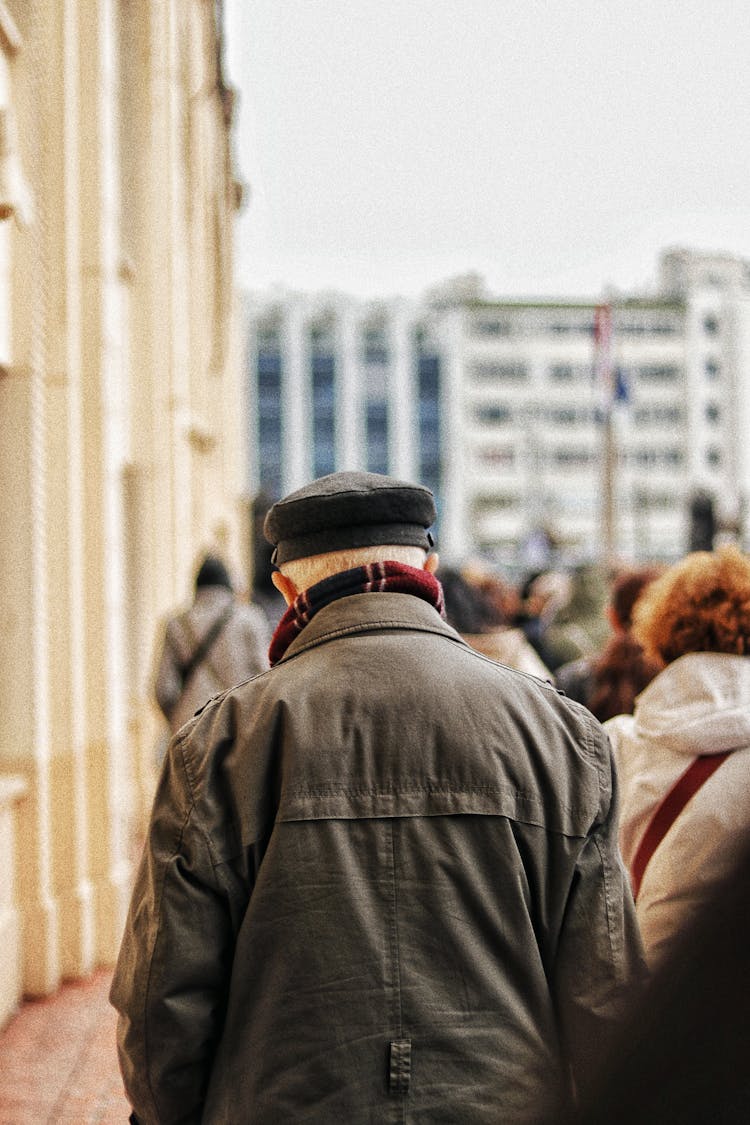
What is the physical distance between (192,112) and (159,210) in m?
4.65

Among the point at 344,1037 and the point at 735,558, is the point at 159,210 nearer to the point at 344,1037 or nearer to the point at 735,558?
the point at 735,558

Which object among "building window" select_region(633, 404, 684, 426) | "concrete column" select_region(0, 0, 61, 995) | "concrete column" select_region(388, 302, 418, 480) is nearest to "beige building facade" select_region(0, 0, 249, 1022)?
"concrete column" select_region(0, 0, 61, 995)

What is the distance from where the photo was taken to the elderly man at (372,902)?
5.94 ft

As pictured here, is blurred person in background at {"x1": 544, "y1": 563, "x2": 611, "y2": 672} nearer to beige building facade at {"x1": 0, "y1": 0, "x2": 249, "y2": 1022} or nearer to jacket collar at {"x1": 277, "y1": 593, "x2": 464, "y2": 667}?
beige building facade at {"x1": 0, "y1": 0, "x2": 249, "y2": 1022}

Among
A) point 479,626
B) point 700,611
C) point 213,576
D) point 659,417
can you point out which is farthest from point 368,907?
point 659,417

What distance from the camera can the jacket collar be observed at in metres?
2.01

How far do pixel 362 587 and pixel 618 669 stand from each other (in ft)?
8.72

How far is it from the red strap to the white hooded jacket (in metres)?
0.02

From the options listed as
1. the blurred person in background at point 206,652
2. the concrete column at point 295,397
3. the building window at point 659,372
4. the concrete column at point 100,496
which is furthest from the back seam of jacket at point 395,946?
the building window at point 659,372

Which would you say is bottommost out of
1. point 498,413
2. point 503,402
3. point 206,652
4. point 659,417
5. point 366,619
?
point 206,652

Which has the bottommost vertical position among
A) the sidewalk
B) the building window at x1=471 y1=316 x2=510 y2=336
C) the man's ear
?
the sidewalk

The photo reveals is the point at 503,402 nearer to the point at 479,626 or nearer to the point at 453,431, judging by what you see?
the point at 453,431

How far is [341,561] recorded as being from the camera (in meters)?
2.10

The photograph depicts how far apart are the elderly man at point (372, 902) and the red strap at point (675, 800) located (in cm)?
95
